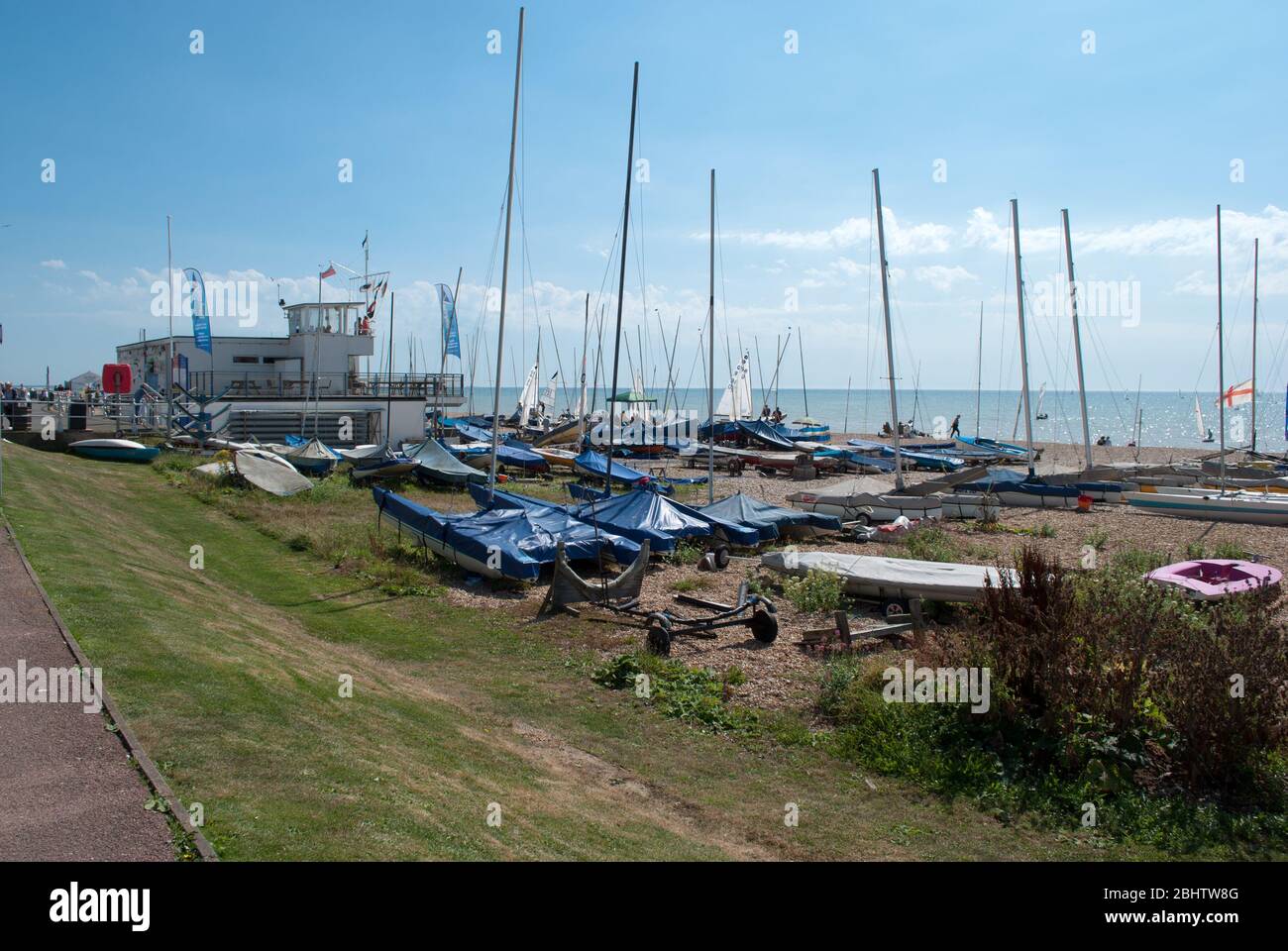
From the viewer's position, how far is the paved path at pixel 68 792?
19.9ft

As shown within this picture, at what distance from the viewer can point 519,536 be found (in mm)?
21062

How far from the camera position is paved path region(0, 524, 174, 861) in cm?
608

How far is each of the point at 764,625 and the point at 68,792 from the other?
37.5ft

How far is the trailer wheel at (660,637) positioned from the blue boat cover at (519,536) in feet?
15.8

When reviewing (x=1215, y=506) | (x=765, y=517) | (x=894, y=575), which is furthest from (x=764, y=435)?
(x=894, y=575)

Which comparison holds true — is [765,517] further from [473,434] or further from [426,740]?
[473,434]

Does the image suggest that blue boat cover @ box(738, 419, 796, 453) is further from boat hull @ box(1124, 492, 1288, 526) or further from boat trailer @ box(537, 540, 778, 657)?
boat trailer @ box(537, 540, 778, 657)

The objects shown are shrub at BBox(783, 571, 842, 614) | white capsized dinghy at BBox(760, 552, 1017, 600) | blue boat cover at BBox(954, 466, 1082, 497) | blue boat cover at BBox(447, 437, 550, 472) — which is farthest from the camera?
blue boat cover at BBox(447, 437, 550, 472)

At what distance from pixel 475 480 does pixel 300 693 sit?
24707 mm

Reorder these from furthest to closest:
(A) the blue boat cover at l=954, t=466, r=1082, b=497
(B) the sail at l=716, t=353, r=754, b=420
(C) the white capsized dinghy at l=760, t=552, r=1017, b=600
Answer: (B) the sail at l=716, t=353, r=754, b=420 < (A) the blue boat cover at l=954, t=466, r=1082, b=497 < (C) the white capsized dinghy at l=760, t=552, r=1017, b=600

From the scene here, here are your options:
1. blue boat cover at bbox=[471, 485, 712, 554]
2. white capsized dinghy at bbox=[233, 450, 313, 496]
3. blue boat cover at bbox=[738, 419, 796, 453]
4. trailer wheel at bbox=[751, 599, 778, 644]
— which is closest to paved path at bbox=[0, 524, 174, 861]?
trailer wheel at bbox=[751, 599, 778, 644]

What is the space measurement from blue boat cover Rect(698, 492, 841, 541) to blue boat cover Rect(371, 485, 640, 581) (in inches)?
182

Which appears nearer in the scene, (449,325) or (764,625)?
(764,625)
